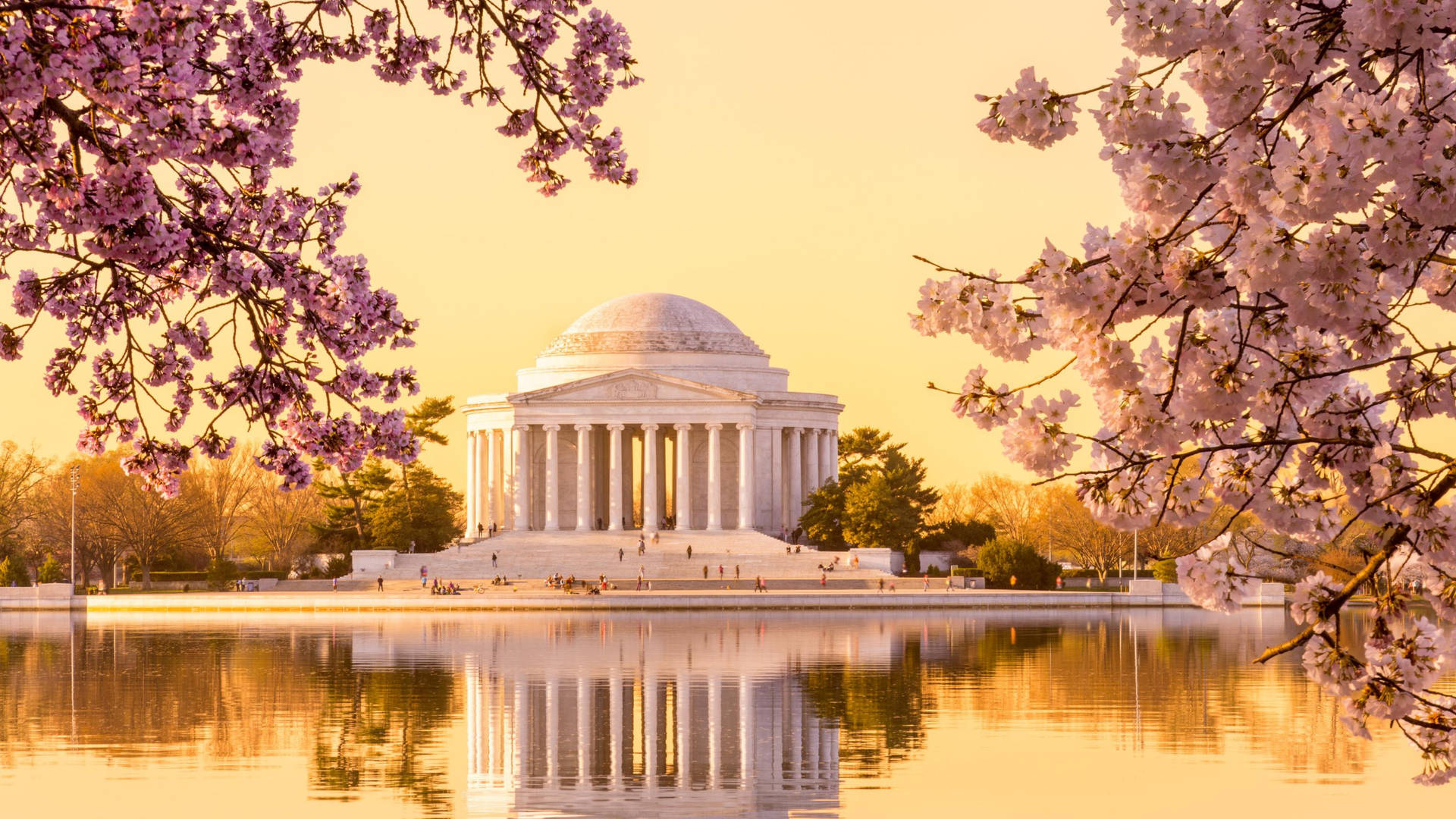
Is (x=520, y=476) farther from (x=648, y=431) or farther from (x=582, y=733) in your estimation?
(x=582, y=733)

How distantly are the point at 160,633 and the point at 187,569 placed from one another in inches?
2418

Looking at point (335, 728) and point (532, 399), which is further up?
point (532, 399)

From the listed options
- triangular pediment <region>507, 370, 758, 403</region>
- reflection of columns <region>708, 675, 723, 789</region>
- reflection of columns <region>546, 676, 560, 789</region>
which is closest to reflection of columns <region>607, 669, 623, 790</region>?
reflection of columns <region>546, 676, 560, 789</region>

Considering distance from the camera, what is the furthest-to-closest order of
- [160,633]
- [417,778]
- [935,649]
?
[160,633]
[935,649]
[417,778]

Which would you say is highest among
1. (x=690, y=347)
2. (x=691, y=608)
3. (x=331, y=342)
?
(x=690, y=347)

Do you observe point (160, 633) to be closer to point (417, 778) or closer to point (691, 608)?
point (691, 608)

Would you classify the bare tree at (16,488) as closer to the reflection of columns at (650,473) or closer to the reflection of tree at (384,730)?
the reflection of columns at (650,473)

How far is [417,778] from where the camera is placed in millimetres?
23188

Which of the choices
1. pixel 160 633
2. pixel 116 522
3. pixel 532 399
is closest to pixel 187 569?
pixel 116 522

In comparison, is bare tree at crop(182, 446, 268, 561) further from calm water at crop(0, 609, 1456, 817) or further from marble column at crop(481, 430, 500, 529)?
calm water at crop(0, 609, 1456, 817)

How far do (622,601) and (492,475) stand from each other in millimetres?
51842

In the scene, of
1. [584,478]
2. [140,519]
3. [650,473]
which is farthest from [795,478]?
[140,519]

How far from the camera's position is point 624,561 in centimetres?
10350

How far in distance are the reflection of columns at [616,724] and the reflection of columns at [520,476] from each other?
80258 millimetres
